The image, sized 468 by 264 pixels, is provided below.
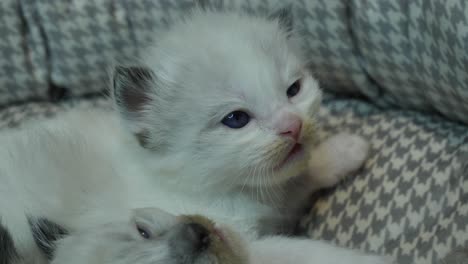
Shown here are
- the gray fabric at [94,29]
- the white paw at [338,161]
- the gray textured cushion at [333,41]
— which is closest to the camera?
the gray textured cushion at [333,41]

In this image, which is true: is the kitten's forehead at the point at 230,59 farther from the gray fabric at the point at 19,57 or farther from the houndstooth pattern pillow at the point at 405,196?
the gray fabric at the point at 19,57

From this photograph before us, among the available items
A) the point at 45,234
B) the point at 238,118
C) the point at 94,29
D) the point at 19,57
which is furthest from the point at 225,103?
the point at 19,57

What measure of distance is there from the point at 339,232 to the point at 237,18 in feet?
2.02

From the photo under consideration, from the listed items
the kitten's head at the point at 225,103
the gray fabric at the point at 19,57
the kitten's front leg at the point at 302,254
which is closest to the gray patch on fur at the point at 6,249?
the kitten's head at the point at 225,103

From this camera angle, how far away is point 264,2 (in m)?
1.83

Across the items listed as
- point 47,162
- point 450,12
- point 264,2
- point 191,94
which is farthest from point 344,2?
point 47,162

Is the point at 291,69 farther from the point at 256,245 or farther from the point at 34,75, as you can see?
the point at 34,75

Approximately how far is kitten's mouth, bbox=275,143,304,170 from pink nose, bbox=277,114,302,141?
0.04 m

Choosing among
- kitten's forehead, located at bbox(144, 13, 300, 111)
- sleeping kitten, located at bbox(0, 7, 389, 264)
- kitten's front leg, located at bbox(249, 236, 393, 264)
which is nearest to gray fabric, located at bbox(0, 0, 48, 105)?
sleeping kitten, located at bbox(0, 7, 389, 264)

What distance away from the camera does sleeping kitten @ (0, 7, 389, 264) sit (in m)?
1.42

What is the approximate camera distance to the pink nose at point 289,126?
4.57 feet

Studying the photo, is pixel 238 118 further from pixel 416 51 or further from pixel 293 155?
pixel 416 51

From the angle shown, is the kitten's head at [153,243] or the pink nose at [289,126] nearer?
the kitten's head at [153,243]

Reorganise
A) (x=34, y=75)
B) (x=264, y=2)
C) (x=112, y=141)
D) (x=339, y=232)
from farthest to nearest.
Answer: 1. (x=34, y=75)
2. (x=264, y=2)
3. (x=112, y=141)
4. (x=339, y=232)
